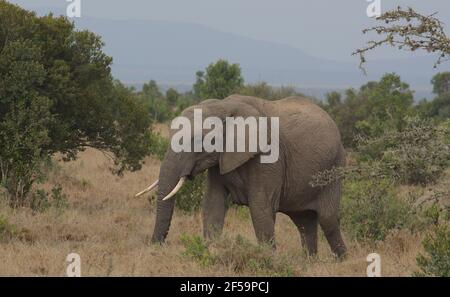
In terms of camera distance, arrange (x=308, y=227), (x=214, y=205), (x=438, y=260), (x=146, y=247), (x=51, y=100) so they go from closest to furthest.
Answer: (x=438, y=260), (x=146, y=247), (x=214, y=205), (x=308, y=227), (x=51, y=100)

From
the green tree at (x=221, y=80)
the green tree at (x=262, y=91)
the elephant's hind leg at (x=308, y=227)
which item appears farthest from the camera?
the green tree at (x=262, y=91)

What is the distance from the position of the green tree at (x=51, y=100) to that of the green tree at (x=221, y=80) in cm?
1529

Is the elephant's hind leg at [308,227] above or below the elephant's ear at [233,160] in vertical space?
below

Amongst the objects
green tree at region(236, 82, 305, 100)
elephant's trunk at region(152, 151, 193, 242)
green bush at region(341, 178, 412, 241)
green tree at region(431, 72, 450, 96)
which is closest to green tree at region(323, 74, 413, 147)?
green tree at region(236, 82, 305, 100)

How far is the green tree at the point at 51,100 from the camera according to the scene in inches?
498

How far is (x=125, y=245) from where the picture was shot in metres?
10.3

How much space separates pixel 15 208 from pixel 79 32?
3.47 m

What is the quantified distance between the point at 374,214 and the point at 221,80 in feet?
63.3

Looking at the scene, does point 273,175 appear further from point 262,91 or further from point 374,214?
point 262,91

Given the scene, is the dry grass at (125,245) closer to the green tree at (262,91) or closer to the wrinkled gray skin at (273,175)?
the wrinkled gray skin at (273,175)

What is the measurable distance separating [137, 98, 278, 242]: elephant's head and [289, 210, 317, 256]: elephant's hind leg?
67.8 inches

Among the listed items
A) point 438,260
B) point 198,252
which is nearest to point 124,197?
point 198,252

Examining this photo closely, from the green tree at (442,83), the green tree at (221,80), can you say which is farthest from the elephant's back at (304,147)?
the green tree at (442,83)
